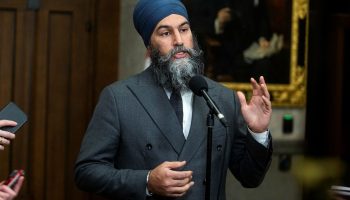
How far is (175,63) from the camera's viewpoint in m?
2.88

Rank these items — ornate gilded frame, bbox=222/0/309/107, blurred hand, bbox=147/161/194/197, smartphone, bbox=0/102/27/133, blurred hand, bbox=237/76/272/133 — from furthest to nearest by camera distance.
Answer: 1. ornate gilded frame, bbox=222/0/309/107
2. blurred hand, bbox=237/76/272/133
3. smartphone, bbox=0/102/27/133
4. blurred hand, bbox=147/161/194/197

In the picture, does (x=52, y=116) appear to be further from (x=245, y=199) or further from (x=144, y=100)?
(x=144, y=100)

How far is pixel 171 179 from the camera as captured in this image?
2551mm

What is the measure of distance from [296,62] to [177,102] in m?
2.24

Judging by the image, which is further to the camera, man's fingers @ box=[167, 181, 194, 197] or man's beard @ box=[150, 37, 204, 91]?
man's beard @ box=[150, 37, 204, 91]

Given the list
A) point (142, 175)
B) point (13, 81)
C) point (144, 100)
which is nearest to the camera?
point (142, 175)

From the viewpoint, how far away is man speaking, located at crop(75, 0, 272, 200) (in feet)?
9.14

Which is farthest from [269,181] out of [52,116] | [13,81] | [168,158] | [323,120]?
[168,158]

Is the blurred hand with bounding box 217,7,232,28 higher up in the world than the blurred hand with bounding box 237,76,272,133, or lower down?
higher up

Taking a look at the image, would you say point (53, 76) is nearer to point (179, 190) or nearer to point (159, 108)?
point (159, 108)

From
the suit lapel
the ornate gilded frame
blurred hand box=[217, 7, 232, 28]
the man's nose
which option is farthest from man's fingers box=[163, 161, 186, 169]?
the ornate gilded frame

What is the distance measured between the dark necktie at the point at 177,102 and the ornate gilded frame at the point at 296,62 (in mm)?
2121

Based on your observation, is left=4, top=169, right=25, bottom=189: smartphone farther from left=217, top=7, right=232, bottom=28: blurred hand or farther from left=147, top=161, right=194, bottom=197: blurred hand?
left=217, top=7, right=232, bottom=28: blurred hand

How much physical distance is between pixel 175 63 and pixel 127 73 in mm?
1980
